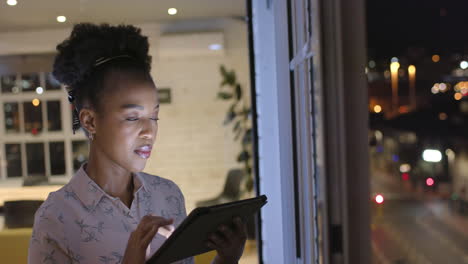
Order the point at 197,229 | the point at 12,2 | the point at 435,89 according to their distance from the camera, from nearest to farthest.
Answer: the point at 197,229 → the point at 435,89 → the point at 12,2

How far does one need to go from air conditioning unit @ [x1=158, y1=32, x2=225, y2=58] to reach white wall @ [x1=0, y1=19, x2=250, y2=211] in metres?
0.07

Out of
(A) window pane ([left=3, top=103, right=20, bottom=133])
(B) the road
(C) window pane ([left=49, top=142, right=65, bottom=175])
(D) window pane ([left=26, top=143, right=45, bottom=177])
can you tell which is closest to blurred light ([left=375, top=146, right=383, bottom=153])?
(C) window pane ([left=49, top=142, right=65, bottom=175])

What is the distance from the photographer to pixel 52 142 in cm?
638

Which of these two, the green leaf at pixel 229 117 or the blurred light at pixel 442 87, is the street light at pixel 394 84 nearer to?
the blurred light at pixel 442 87

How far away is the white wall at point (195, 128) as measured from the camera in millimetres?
6109

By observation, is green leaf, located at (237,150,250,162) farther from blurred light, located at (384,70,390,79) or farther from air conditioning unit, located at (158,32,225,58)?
blurred light, located at (384,70,390,79)

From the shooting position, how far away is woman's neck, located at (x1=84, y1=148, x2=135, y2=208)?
1438 mm

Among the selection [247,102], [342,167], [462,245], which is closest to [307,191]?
[342,167]

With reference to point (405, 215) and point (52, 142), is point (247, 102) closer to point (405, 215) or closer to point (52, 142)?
point (52, 142)

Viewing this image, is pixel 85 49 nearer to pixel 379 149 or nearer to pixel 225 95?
pixel 379 149

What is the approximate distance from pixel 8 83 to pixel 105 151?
5.54 meters

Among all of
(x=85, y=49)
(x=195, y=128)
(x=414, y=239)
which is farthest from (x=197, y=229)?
(x=414, y=239)

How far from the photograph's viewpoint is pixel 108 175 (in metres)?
1.45

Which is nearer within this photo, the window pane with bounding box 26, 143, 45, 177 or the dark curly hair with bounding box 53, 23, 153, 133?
the dark curly hair with bounding box 53, 23, 153, 133
